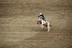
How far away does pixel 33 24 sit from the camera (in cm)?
192

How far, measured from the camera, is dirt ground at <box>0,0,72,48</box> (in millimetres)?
1718

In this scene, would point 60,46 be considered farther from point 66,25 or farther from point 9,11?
point 9,11

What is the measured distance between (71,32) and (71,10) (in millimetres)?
395

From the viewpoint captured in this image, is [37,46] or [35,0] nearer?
[37,46]

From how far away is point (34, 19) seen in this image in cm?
198

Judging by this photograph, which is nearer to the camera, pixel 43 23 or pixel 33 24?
pixel 43 23

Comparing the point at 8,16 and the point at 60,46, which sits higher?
the point at 8,16

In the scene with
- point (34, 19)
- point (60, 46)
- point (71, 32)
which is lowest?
point (60, 46)

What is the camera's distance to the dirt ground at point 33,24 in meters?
1.72

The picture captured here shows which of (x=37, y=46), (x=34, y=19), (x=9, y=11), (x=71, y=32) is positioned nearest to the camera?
(x=37, y=46)

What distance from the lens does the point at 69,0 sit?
2.25 m

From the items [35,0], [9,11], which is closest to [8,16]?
[9,11]

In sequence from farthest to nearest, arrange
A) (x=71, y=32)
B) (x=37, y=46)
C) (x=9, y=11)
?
(x=9, y=11)
(x=71, y=32)
(x=37, y=46)

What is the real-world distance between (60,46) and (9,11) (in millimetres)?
850
